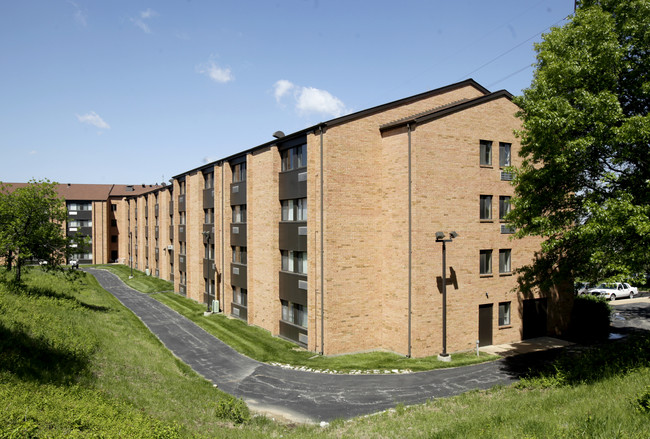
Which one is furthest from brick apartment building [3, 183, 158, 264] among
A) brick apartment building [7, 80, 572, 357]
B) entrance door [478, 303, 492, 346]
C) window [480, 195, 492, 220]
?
entrance door [478, 303, 492, 346]

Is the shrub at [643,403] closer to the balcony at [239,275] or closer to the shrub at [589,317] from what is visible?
the shrub at [589,317]

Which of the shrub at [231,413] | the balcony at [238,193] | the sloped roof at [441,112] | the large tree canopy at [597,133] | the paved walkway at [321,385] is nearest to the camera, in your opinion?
the shrub at [231,413]

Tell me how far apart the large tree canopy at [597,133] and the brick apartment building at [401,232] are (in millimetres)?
5843

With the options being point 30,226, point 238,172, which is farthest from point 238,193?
point 30,226

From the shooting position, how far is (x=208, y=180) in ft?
132

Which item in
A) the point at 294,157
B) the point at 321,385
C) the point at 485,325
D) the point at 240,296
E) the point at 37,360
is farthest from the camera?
the point at 240,296

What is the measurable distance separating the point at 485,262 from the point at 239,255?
18582 mm

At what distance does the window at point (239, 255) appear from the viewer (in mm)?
32719

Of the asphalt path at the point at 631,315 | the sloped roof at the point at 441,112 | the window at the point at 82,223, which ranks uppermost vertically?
the sloped roof at the point at 441,112

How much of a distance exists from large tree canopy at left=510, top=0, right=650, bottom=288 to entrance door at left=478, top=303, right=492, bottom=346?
753 centimetres

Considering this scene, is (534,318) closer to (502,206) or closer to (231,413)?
(502,206)

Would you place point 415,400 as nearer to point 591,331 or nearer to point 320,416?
point 320,416

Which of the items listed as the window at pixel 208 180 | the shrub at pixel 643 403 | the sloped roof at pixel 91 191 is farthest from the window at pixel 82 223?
the shrub at pixel 643 403

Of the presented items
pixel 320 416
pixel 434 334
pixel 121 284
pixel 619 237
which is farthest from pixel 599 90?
pixel 121 284
